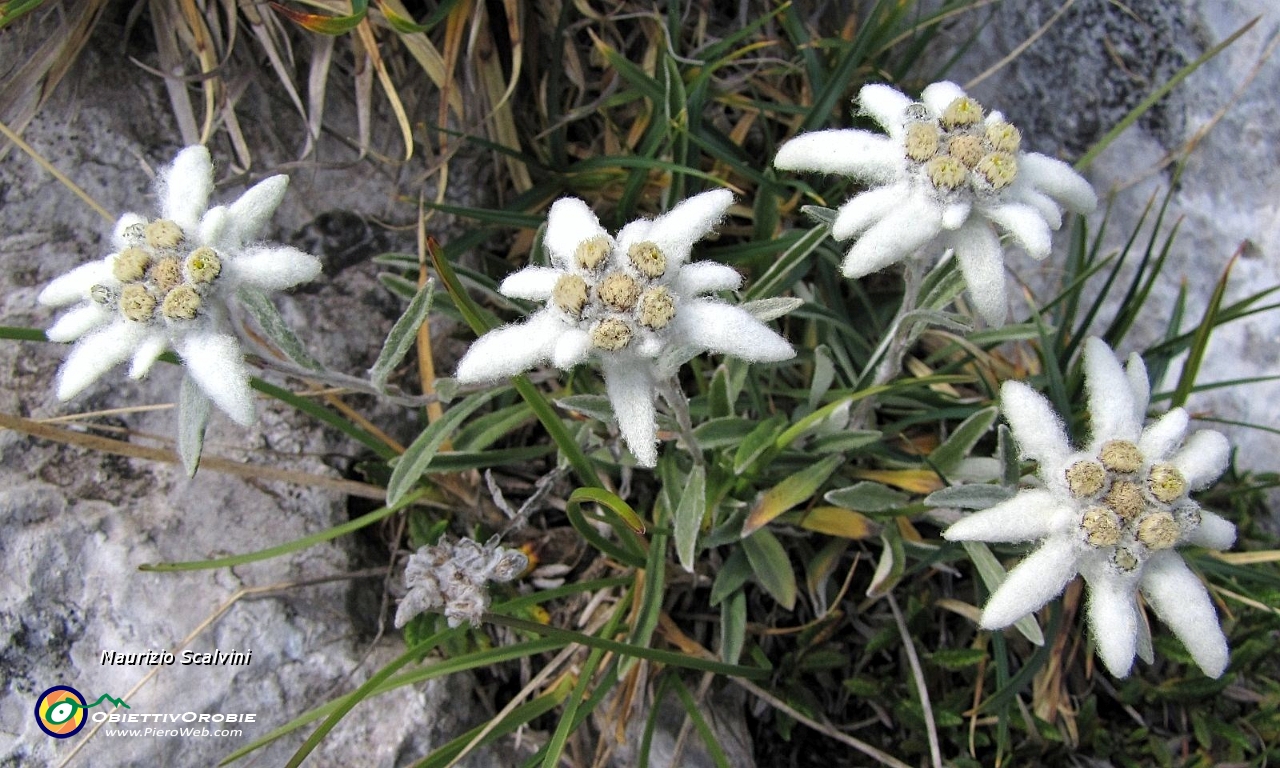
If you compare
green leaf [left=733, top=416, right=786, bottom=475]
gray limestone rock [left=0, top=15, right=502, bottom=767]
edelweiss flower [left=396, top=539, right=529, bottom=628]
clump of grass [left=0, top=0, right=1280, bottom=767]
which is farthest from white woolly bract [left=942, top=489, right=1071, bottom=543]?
gray limestone rock [left=0, top=15, right=502, bottom=767]

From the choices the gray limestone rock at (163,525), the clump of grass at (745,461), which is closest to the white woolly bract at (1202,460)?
the clump of grass at (745,461)

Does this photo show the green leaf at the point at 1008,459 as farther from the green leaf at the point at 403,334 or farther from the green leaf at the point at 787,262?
the green leaf at the point at 403,334

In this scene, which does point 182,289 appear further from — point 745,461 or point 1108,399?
point 1108,399

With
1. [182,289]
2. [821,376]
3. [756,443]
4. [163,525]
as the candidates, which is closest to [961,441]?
[821,376]

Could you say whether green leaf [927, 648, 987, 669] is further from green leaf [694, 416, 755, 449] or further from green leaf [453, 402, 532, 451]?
green leaf [453, 402, 532, 451]

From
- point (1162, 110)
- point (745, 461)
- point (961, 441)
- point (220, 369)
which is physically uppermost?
point (1162, 110)

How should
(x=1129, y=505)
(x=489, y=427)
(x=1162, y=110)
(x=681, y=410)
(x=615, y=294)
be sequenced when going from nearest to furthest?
1. (x=615, y=294)
2. (x=1129, y=505)
3. (x=681, y=410)
4. (x=489, y=427)
5. (x=1162, y=110)

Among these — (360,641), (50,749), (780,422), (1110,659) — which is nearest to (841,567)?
(780,422)

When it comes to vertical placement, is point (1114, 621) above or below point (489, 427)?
above
